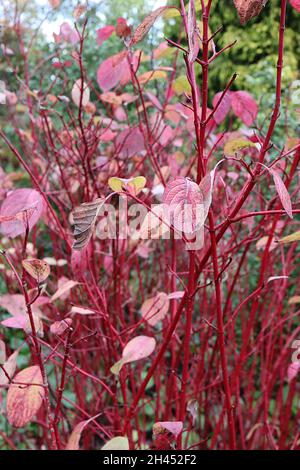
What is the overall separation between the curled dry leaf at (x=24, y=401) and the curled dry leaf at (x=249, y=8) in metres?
0.54

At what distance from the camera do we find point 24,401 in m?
0.69

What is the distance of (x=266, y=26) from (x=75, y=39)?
2077 millimetres

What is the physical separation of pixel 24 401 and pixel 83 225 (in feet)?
1.00

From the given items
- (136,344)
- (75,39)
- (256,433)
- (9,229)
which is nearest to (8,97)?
(75,39)

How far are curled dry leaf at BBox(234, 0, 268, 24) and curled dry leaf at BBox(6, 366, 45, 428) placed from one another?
0.54 meters

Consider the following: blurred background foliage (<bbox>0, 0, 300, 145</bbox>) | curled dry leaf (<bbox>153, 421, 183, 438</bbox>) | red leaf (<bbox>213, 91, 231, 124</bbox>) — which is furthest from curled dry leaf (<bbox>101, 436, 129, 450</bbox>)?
blurred background foliage (<bbox>0, 0, 300, 145</bbox>)

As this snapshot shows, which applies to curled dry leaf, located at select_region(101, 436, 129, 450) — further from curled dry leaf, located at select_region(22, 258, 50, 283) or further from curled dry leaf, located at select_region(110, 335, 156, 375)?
curled dry leaf, located at select_region(22, 258, 50, 283)

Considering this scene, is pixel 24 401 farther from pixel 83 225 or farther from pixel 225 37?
pixel 225 37

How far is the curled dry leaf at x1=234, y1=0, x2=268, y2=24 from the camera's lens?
49 cm

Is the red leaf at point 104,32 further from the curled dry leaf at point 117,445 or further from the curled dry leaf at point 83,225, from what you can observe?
the curled dry leaf at point 117,445

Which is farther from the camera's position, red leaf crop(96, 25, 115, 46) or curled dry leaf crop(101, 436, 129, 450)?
red leaf crop(96, 25, 115, 46)

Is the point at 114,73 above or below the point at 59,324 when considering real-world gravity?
above

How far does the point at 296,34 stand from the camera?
11.2ft
